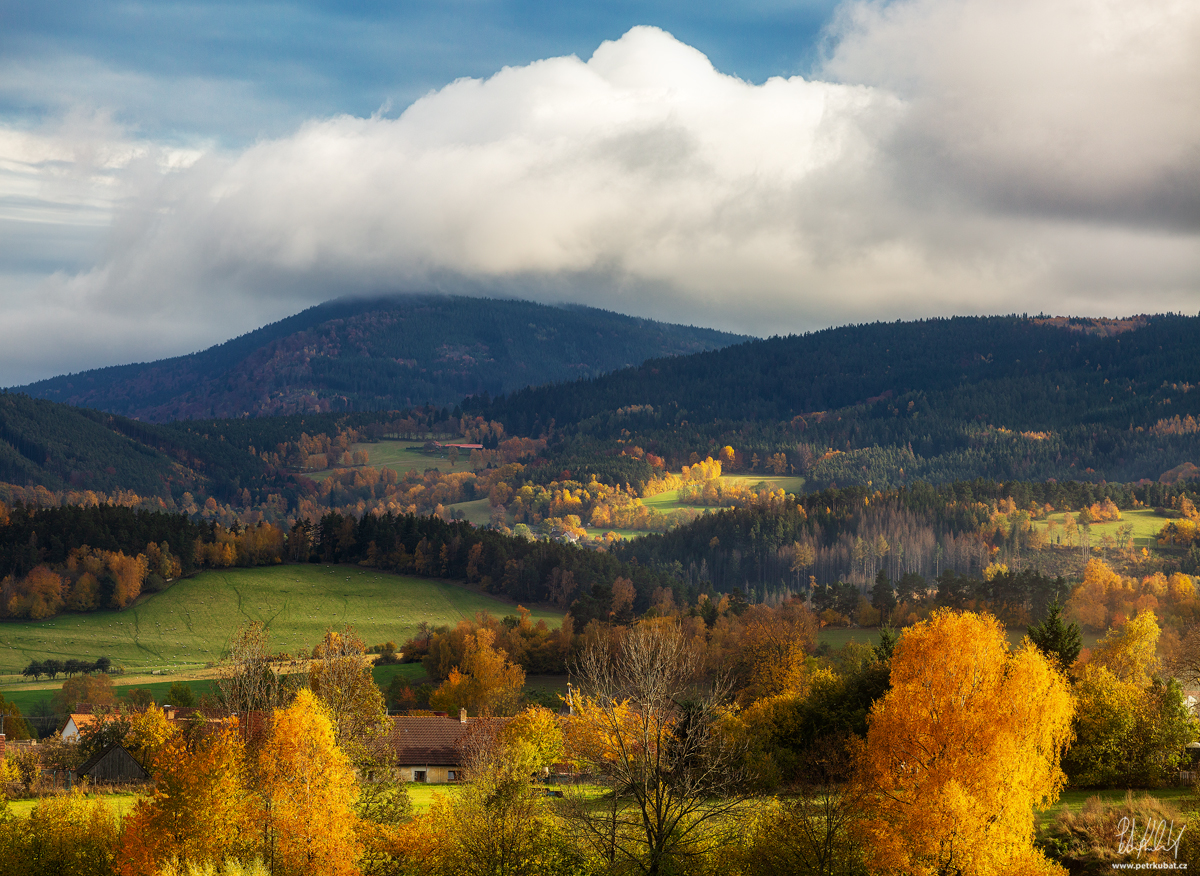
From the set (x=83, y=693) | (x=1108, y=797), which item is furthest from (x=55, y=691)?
(x=1108, y=797)

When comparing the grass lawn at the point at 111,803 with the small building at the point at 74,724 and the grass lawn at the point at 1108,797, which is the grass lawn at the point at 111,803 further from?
the grass lawn at the point at 1108,797

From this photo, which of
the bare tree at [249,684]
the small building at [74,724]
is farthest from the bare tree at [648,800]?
the small building at [74,724]

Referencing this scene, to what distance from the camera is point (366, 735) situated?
6381cm

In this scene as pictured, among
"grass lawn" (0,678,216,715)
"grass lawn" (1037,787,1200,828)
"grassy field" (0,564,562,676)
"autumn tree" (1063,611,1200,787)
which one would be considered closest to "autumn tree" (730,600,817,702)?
"autumn tree" (1063,611,1200,787)

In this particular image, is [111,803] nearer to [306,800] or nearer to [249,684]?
[249,684]

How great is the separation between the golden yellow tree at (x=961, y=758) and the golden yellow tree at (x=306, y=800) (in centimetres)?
2170

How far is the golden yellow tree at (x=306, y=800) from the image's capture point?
4875cm

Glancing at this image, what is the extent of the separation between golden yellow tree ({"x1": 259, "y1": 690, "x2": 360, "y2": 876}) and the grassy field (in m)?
92.2

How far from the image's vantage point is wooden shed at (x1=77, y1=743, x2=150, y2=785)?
79.2 m

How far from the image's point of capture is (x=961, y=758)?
1684 inches

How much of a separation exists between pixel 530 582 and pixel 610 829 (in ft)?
471

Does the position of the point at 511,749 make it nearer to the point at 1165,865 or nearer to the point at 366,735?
the point at 366,735

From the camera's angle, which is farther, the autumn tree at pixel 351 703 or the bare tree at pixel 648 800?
the autumn tree at pixel 351 703

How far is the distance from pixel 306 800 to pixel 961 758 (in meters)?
27.1
